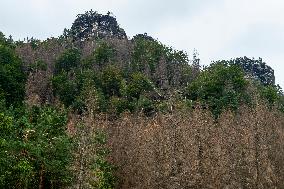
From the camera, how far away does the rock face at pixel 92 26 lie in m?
133

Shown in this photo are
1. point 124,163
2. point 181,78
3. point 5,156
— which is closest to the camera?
point 5,156

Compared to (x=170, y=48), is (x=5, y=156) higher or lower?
lower

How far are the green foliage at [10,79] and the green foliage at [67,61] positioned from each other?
47.6ft

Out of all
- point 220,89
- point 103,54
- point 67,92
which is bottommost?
point 67,92

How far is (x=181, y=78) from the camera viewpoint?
9169cm

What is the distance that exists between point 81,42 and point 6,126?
9813 centimetres

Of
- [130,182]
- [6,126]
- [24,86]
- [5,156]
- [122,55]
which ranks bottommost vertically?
[130,182]

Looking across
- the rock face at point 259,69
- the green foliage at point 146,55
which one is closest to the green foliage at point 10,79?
the green foliage at point 146,55

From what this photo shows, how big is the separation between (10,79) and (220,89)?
30.5 metres

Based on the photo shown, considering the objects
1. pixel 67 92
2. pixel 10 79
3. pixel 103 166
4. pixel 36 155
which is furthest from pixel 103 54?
pixel 36 155

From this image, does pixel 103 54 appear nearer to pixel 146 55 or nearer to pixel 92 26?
pixel 146 55

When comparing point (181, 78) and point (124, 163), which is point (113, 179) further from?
point (181, 78)

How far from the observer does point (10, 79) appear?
66.4m

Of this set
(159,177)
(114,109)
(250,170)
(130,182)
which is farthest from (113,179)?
(114,109)
